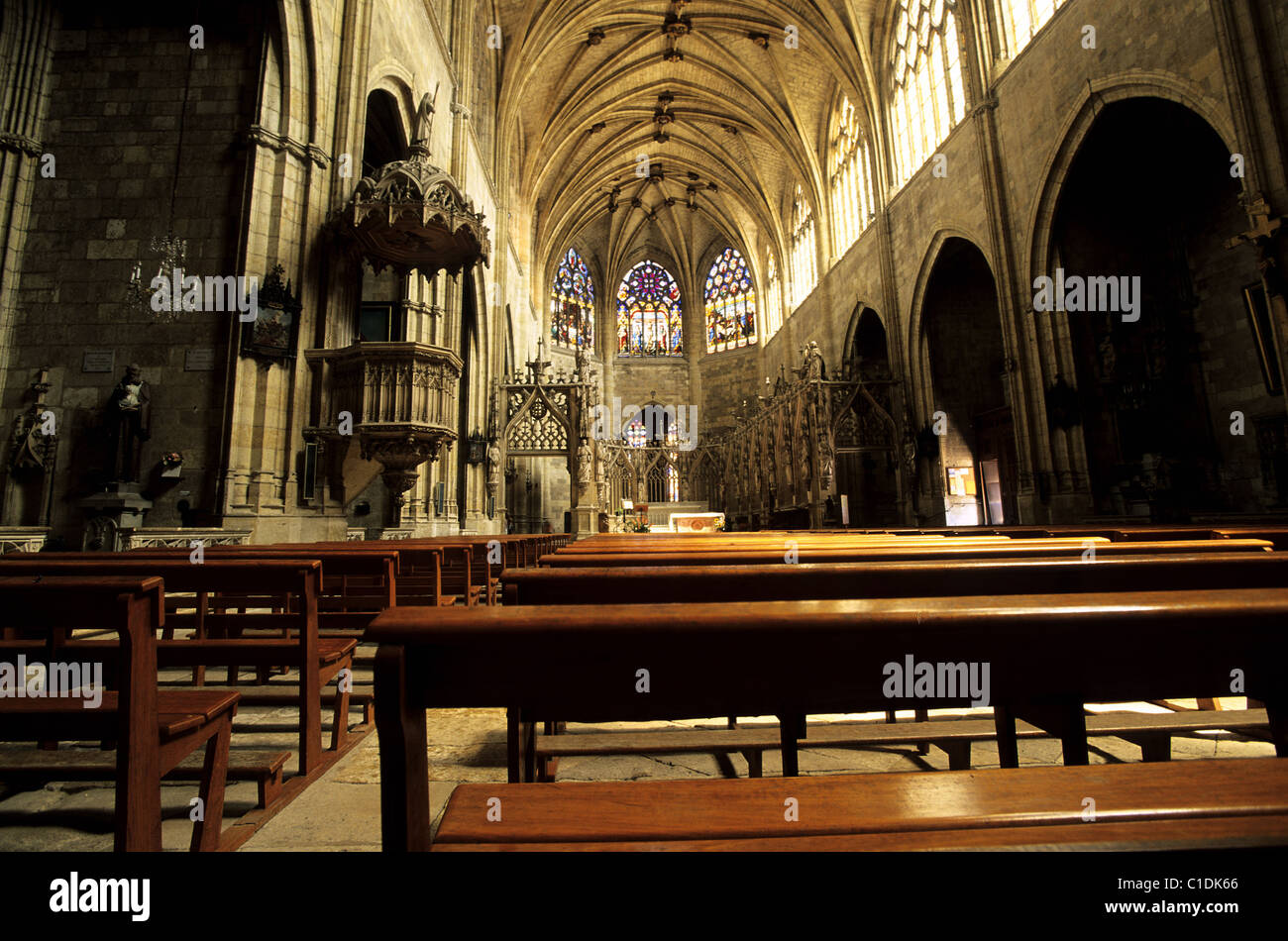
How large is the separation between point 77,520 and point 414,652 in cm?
763

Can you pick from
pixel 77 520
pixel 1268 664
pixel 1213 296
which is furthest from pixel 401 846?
pixel 1213 296

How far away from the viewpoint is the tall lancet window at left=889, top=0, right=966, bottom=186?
1166cm

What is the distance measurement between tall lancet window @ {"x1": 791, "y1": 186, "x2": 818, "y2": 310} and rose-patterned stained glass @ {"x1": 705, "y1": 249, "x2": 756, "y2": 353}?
15.0ft

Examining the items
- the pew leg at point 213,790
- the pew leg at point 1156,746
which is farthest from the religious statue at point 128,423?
the pew leg at point 1156,746

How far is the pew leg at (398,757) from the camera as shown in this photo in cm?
68

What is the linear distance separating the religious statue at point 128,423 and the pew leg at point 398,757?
23.2 ft

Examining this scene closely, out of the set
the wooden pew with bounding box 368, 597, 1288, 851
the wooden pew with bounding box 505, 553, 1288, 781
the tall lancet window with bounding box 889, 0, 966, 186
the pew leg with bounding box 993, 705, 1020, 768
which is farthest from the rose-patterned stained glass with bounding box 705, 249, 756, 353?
the wooden pew with bounding box 368, 597, 1288, 851

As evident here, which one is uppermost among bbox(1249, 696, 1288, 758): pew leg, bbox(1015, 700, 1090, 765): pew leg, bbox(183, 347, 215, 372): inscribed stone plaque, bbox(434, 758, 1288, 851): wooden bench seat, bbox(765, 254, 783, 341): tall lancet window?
bbox(765, 254, 783, 341): tall lancet window

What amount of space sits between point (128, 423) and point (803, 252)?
65.1 ft

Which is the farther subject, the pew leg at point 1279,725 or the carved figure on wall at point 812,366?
the carved figure on wall at point 812,366

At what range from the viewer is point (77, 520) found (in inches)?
241

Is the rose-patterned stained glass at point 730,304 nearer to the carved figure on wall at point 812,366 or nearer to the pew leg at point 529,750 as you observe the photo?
the carved figure on wall at point 812,366

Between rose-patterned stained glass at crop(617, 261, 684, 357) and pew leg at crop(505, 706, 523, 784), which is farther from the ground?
rose-patterned stained glass at crop(617, 261, 684, 357)

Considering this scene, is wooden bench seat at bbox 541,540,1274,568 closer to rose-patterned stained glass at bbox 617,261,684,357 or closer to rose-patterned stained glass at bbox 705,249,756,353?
rose-patterned stained glass at bbox 705,249,756,353
